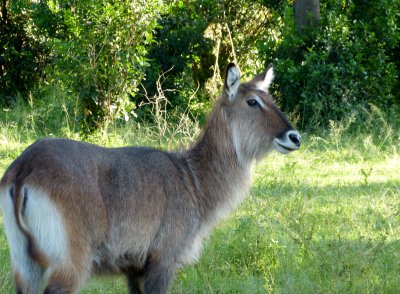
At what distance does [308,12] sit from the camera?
33.9 ft

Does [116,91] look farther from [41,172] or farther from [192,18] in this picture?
→ [41,172]

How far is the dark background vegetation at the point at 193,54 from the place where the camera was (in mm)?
9047

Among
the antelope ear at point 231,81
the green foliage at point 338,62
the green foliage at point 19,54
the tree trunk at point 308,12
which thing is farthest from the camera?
the green foliage at point 19,54

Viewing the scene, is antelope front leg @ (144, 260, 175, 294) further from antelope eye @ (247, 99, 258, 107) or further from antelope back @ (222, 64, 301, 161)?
antelope eye @ (247, 99, 258, 107)

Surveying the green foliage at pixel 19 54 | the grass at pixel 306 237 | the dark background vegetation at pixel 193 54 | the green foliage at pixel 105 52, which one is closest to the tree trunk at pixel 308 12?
the dark background vegetation at pixel 193 54

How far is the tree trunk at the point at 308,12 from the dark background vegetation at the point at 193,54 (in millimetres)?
26

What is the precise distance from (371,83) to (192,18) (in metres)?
2.75

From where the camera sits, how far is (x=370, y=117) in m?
9.45

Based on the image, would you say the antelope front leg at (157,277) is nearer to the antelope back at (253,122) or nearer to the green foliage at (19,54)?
the antelope back at (253,122)

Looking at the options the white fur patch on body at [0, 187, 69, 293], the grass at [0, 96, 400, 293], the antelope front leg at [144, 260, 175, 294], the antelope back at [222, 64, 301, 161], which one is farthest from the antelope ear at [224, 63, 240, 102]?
the white fur patch on body at [0, 187, 69, 293]

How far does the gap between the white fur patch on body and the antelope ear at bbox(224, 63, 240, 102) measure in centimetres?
152

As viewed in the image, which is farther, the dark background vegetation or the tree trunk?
the tree trunk

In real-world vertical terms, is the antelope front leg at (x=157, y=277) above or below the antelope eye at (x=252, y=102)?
below

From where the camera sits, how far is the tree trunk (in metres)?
10.4
